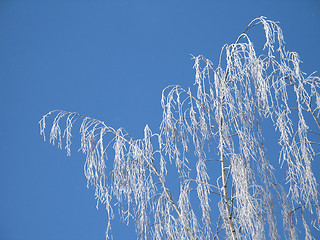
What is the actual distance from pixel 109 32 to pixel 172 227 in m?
3.12

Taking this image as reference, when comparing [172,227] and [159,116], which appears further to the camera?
[159,116]

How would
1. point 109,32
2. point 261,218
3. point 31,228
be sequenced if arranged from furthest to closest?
point 109,32 → point 31,228 → point 261,218

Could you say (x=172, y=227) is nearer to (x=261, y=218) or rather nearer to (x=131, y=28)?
(x=261, y=218)

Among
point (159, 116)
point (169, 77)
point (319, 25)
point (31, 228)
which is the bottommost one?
point (31, 228)

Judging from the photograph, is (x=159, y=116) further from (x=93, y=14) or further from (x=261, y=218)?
(x=261, y=218)

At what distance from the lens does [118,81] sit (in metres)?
4.67

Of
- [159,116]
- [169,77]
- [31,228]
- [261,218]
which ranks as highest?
[169,77]

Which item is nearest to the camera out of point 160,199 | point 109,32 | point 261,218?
point 261,218

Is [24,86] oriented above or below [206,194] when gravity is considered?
above

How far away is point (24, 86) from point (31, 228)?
4.69 ft

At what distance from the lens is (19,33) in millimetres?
4715

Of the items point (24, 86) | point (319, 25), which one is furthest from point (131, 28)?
point (319, 25)

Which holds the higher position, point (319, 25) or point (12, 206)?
point (319, 25)

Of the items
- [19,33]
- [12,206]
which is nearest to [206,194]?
[12,206]
